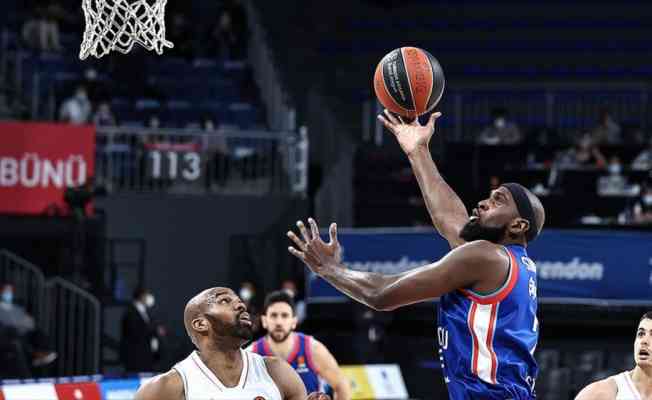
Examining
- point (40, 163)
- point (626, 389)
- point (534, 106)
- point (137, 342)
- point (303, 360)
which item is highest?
point (534, 106)

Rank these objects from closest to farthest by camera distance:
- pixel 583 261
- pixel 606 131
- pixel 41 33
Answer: pixel 583 261
pixel 606 131
pixel 41 33

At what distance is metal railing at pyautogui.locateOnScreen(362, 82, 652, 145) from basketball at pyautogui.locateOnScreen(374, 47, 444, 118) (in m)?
12.6

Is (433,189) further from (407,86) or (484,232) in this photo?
(484,232)

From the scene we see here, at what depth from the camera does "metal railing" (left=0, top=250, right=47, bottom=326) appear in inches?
574

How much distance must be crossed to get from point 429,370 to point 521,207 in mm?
8920

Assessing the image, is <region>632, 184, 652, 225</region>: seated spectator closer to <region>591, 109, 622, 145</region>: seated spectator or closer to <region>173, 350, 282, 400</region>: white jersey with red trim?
<region>591, 109, 622, 145</region>: seated spectator

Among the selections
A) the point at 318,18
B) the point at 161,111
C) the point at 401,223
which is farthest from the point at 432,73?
the point at 318,18

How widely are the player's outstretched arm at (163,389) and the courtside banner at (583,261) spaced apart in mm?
9059

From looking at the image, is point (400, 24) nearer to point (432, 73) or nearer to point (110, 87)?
point (110, 87)


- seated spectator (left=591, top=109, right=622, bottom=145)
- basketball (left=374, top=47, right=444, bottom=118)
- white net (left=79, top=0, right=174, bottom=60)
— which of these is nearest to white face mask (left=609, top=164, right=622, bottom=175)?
seated spectator (left=591, top=109, right=622, bottom=145)

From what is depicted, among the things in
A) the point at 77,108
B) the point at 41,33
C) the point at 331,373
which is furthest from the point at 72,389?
the point at 41,33

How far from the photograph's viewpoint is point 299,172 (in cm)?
1758

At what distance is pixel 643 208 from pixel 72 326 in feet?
22.3

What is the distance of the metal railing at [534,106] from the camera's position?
18.8m
